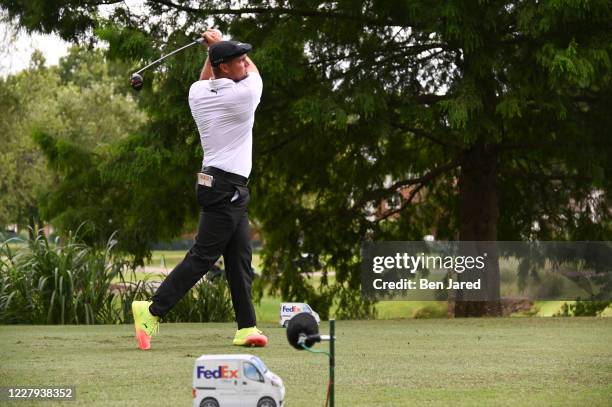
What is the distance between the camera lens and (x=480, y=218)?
720 inches

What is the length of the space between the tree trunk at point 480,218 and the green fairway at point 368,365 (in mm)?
6816

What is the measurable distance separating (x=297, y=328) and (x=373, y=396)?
130 centimetres

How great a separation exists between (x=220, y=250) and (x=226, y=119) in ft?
2.96

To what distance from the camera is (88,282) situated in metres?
13.5

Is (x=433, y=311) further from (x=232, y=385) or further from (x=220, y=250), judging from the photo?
(x=232, y=385)

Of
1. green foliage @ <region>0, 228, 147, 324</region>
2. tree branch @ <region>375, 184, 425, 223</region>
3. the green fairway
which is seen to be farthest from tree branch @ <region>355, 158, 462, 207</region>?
the green fairway

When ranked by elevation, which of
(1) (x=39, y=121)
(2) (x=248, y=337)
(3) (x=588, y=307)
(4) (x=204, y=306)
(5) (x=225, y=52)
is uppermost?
(1) (x=39, y=121)

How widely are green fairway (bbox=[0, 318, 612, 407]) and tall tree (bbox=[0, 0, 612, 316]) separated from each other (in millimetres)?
4662

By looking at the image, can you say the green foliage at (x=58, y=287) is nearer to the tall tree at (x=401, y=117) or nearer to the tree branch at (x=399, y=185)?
the tall tree at (x=401, y=117)

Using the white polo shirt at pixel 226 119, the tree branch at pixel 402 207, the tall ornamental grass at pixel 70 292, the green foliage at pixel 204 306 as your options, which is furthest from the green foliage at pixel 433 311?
the white polo shirt at pixel 226 119

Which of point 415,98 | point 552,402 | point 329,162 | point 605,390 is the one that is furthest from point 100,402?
point 329,162

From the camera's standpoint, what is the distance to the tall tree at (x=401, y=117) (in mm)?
14219

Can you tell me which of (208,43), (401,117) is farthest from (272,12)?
(208,43)

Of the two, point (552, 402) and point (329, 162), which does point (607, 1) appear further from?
point (552, 402)
